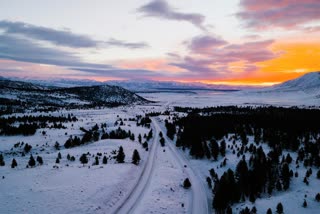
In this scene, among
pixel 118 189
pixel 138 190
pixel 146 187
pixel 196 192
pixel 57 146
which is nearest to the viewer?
pixel 118 189

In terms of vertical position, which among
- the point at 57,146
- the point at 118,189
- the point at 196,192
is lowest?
the point at 57,146

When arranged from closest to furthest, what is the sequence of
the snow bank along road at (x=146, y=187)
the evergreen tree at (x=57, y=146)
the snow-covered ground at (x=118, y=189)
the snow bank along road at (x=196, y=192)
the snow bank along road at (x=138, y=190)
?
1. the snow-covered ground at (x=118, y=189)
2. the snow bank along road at (x=138, y=190)
3. the snow bank along road at (x=146, y=187)
4. the snow bank along road at (x=196, y=192)
5. the evergreen tree at (x=57, y=146)

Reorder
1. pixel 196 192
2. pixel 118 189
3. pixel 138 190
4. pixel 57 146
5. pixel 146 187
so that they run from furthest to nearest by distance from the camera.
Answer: pixel 57 146 < pixel 146 187 < pixel 196 192 < pixel 138 190 < pixel 118 189

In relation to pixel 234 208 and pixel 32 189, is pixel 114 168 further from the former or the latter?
pixel 234 208

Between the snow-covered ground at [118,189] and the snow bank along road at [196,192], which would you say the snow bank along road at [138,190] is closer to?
the snow-covered ground at [118,189]

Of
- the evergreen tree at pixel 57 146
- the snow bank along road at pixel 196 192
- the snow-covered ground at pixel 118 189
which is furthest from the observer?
the evergreen tree at pixel 57 146

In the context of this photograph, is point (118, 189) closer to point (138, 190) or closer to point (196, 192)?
point (138, 190)

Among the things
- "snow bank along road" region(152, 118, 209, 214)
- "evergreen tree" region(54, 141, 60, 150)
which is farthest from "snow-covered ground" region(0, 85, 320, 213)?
"evergreen tree" region(54, 141, 60, 150)

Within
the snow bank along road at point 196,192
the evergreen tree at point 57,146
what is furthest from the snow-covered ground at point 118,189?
the evergreen tree at point 57,146

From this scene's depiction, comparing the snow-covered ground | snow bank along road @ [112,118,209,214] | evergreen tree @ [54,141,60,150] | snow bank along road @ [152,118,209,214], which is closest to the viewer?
the snow-covered ground

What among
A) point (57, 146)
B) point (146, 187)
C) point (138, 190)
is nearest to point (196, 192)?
point (146, 187)

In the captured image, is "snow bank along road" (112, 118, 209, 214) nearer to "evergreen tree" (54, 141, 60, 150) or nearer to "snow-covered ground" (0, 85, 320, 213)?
"snow-covered ground" (0, 85, 320, 213)
